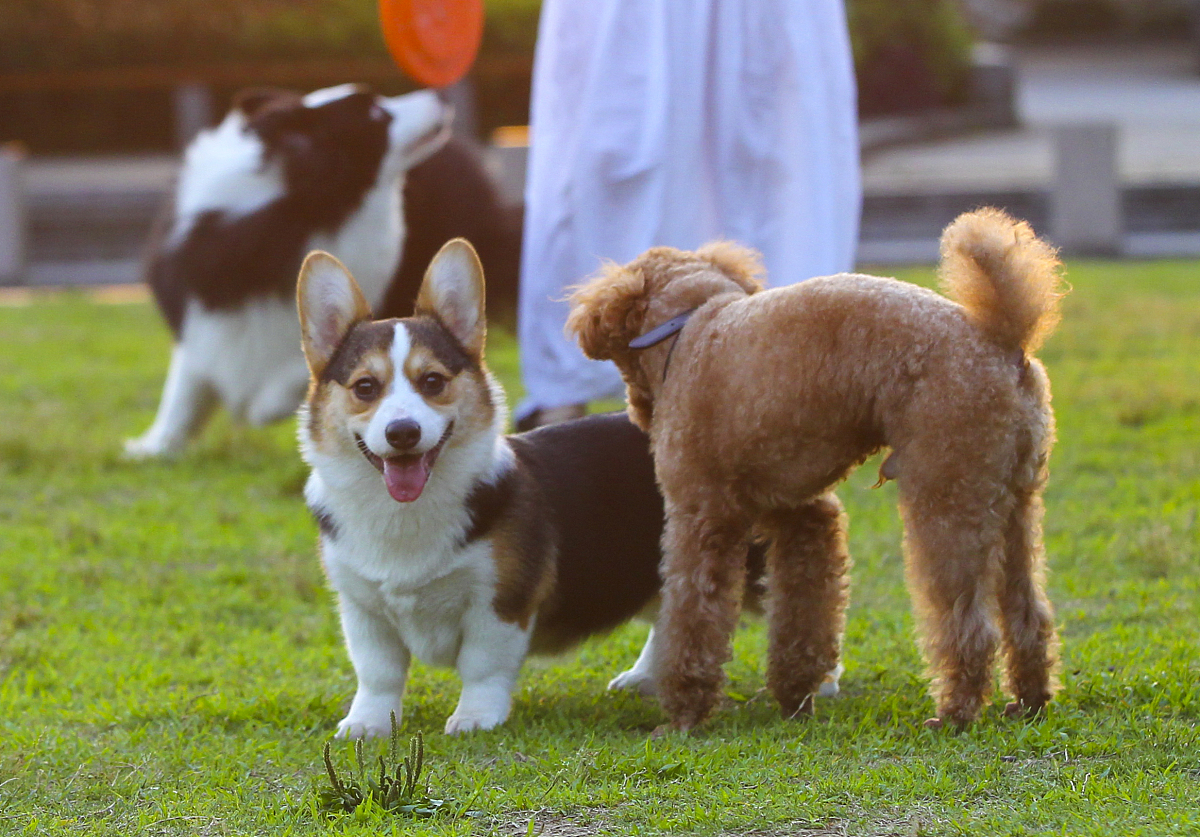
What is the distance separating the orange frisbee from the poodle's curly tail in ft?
7.57

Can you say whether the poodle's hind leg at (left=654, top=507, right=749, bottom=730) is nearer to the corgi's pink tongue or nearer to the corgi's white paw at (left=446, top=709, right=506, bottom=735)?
the corgi's white paw at (left=446, top=709, right=506, bottom=735)

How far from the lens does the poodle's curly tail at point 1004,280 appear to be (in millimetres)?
2822

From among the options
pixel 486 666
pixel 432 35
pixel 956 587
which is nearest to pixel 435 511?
pixel 486 666

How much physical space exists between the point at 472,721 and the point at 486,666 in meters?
0.12

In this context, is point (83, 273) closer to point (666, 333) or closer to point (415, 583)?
point (415, 583)

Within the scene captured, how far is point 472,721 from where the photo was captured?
3340 mm

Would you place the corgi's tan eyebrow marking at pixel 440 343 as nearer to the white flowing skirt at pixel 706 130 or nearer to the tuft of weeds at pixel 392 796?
the tuft of weeds at pixel 392 796

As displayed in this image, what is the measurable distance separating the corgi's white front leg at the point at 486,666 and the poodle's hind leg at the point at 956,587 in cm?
92

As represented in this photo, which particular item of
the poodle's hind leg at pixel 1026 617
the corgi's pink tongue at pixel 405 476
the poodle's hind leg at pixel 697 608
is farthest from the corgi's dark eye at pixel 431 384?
the poodle's hind leg at pixel 1026 617

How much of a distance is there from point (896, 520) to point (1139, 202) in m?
9.52

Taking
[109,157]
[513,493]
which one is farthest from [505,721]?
[109,157]

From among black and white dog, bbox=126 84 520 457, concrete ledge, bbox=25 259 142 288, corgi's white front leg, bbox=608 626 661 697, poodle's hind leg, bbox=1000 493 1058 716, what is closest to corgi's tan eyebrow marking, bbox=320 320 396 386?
corgi's white front leg, bbox=608 626 661 697

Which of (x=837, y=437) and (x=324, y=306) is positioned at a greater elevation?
(x=324, y=306)

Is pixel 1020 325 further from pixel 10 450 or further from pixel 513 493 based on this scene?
pixel 10 450
